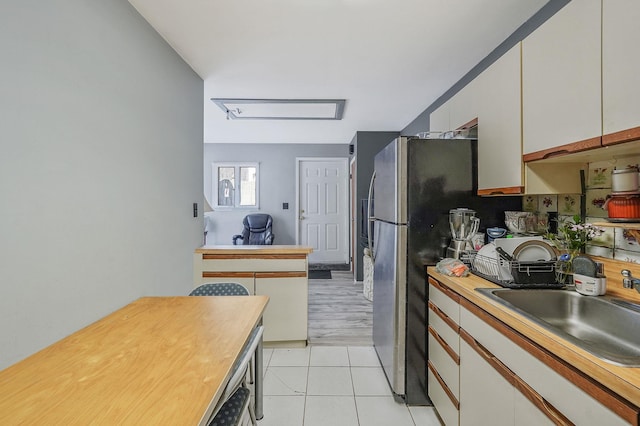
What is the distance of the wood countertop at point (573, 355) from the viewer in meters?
0.68

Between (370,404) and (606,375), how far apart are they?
152 centimetres

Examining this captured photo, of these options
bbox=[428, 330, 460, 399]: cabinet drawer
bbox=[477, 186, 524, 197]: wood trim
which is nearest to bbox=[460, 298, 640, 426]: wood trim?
bbox=[428, 330, 460, 399]: cabinet drawer

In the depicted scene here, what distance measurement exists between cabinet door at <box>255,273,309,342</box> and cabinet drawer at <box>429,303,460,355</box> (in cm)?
115

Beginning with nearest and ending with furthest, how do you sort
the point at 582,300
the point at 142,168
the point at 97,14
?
the point at 582,300 < the point at 97,14 < the point at 142,168

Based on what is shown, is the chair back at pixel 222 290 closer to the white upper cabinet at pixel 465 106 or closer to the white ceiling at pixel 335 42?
the white ceiling at pixel 335 42

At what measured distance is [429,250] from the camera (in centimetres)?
189

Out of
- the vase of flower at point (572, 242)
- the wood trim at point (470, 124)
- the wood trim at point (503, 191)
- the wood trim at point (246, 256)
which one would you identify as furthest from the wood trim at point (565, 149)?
the wood trim at point (246, 256)

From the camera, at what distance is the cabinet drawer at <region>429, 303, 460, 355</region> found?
1497 millimetres

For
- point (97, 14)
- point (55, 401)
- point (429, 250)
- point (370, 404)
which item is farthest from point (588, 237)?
point (97, 14)

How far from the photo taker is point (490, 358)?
3.93 ft

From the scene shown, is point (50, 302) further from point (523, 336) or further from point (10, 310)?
point (523, 336)

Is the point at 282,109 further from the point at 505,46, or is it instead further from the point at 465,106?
the point at 505,46

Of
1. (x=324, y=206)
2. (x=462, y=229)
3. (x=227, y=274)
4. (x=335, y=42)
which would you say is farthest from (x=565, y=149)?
(x=324, y=206)

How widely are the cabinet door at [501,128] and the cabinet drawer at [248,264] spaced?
5.31 feet
